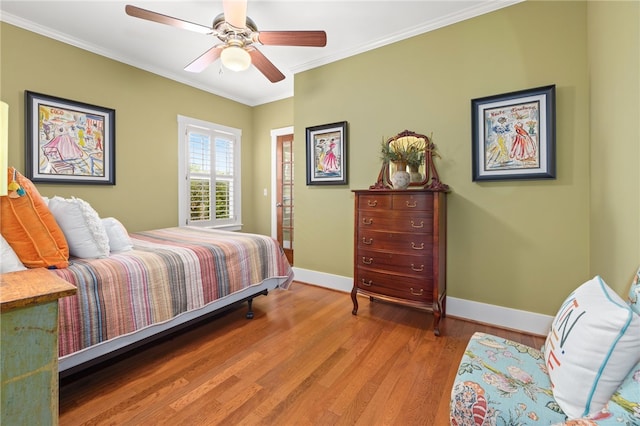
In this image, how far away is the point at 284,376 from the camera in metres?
1.82

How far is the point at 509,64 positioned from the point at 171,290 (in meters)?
3.16

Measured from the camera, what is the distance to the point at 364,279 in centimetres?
271

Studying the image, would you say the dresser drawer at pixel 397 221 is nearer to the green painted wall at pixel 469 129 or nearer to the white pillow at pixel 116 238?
the green painted wall at pixel 469 129

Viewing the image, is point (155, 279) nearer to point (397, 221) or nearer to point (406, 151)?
point (397, 221)

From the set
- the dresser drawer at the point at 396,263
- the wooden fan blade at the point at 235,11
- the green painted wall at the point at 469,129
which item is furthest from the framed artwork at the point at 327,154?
the wooden fan blade at the point at 235,11

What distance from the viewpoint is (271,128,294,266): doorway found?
4.65 metres

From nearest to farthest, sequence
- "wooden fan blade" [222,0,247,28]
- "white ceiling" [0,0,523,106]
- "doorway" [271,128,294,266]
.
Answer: "wooden fan blade" [222,0,247,28], "white ceiling" [0,0,523,106], "doorway" [271,128,294,266]

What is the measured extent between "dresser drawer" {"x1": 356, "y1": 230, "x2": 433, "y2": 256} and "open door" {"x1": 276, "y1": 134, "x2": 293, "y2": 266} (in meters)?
2.13

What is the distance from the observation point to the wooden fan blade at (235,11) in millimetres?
1978

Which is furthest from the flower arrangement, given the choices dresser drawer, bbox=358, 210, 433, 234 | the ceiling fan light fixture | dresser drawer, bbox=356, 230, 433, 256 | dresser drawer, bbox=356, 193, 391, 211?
the ceiling fan light fixture

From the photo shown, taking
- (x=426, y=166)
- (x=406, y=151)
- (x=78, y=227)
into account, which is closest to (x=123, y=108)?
(x=78, y=227)

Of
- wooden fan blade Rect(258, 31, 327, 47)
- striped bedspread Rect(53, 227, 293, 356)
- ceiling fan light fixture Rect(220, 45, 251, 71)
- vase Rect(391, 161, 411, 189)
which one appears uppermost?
wooden fan blade Rect(258, 31, 327, 47)

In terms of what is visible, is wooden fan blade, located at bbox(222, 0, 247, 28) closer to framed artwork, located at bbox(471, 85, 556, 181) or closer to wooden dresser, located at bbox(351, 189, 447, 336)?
wooden dresser, located at bbox(351, 189, 447, 336)

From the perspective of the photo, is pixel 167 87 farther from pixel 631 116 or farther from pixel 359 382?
pixel 631 116
